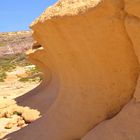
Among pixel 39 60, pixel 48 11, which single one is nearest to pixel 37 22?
pixel 48 11

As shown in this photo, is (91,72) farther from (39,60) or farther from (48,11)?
(39,60)

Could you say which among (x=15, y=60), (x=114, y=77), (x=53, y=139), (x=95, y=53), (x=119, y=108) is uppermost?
(x=95, y=53)

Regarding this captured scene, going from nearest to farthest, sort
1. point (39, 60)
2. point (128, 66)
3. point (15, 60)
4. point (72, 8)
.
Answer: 1. point (128, 66)
2. point (72, 8)
3. point (39, 60)
4. point (15, 60)

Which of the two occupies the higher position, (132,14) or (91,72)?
(132,14)

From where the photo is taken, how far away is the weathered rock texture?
4441 millimetres

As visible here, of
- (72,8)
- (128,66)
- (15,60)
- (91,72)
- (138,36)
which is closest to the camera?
(138,36)

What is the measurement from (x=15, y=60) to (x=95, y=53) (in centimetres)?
4145

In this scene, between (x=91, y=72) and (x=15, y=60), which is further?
(x=15, y=60)

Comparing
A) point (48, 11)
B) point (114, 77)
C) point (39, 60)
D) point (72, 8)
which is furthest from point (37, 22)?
point (39, 60)

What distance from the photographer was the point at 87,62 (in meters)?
5.12

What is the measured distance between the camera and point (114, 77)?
187 inches

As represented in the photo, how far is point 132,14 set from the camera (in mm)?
4141

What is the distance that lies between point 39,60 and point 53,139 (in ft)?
19.0

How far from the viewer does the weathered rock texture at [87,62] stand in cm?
444
